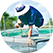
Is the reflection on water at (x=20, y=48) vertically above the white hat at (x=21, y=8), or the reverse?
the white hat at (x=21, y=8)

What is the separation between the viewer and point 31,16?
5.48 m

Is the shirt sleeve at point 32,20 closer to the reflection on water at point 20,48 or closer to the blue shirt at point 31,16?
the blue shirt at point 31,16

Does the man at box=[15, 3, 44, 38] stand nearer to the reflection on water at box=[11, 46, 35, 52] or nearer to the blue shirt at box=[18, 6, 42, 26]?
the blue shirt at box=[18, 6, 42, 26]

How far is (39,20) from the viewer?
552 centimetres

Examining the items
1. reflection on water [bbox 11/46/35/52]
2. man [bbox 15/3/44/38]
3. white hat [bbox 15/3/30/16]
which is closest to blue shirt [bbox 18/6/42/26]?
man [bbox 15/3/44/38]

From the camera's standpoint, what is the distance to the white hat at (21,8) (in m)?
5.43

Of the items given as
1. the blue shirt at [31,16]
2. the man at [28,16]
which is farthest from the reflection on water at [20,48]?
the blue shirt at [31,16]

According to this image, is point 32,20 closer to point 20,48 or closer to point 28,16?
point 28,16

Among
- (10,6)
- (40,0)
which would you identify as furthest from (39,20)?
(10,6)

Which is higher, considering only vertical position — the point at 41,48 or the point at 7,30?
the point at 7,30

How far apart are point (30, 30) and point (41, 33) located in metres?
0.40

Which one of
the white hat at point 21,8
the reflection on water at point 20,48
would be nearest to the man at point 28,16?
the white hat at point 21,8

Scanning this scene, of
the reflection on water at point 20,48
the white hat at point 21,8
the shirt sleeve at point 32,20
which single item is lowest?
the reflection on water at point 20,48

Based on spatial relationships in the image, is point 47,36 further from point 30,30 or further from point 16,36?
point 16,36
